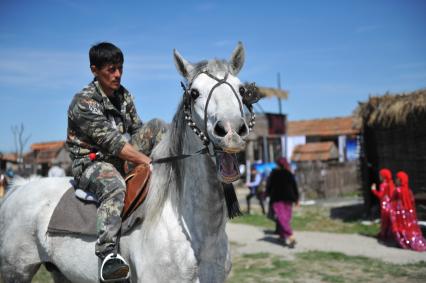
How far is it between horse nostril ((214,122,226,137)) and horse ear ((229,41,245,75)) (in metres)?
0.73

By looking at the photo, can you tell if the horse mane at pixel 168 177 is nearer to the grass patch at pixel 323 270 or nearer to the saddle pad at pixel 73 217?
the saddle pad at pixel 73 217

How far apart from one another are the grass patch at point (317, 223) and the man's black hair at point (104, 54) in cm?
972

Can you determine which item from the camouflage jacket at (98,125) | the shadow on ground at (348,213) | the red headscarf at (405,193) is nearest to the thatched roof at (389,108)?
the red headscarf at (405,193)

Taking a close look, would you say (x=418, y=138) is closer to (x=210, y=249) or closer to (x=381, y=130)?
(x=381, y=130)

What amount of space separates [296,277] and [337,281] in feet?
2.35

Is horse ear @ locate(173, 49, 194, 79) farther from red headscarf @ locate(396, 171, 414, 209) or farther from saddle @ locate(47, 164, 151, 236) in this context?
red headscarf @ locate(396, 171, 414, 209)

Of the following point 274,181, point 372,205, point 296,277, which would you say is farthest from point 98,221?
point 372,205

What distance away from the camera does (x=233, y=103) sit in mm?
2529

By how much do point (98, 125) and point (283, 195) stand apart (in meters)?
8.11

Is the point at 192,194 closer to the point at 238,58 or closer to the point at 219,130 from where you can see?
the point at 219,130

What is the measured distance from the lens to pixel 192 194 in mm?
2895

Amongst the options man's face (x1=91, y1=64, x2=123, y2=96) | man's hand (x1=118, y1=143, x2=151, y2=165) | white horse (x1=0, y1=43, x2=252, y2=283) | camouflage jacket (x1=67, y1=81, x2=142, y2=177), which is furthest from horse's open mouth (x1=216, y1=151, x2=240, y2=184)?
man's face (x1=91, y1=64, x2=123, y2=96)

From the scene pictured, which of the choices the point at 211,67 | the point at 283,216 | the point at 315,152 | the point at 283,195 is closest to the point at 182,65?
the point at 211,67

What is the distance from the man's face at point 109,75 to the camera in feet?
11.1
